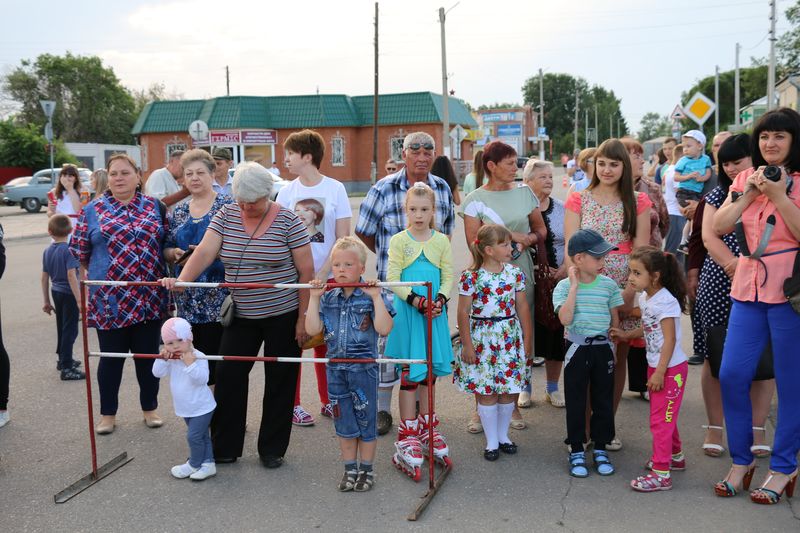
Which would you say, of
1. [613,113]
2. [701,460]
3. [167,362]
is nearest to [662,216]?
[701,460]

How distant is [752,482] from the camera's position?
4.41m

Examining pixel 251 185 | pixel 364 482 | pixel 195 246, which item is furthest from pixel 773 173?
pixel 195 246

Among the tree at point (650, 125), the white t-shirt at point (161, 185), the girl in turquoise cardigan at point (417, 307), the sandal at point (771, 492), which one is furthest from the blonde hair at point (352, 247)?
the tree at point (650, 125)

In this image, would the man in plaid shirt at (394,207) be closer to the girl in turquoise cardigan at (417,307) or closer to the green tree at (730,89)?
the girl in turquoise cardigan at (417,307)

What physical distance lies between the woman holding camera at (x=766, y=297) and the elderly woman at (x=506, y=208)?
1542mm

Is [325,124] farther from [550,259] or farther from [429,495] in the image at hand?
[429,495]

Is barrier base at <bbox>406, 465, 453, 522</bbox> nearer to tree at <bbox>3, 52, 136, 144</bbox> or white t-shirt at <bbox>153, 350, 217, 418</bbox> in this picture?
white t-shirt at <bbox>153, 350, 217, 418</bbox>

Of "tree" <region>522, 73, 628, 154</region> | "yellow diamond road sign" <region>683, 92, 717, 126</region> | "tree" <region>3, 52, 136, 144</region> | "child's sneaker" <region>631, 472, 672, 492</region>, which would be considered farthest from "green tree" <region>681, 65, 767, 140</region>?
"child's sneaker" <region>631, 472, 672, 492</region>

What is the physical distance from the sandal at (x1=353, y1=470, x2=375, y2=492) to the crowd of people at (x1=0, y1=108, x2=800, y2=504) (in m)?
0.01

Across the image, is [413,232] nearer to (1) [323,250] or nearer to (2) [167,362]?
(1) [323,250]

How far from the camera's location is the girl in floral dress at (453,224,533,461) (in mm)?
4883

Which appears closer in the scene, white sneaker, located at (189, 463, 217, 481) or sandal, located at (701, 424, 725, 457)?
white sneaker, located at (189, 463, 217, 481)

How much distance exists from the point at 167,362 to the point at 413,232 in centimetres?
179

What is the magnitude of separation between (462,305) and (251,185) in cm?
159
